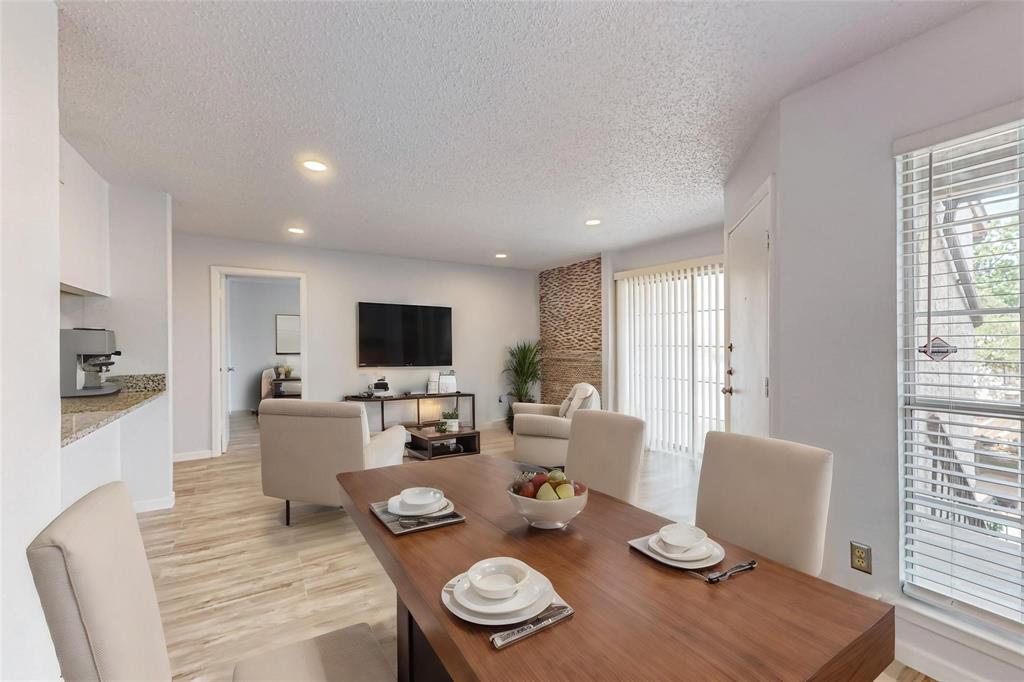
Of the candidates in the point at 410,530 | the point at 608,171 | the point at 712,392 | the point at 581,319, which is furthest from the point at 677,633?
the point at 581,319

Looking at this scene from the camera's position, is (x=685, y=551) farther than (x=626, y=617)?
Yes


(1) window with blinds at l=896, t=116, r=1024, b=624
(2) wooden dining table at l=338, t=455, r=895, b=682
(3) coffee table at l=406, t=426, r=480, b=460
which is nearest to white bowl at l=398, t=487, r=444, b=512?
(2) wooden dining table at l=338, t=455, r=895, b=682

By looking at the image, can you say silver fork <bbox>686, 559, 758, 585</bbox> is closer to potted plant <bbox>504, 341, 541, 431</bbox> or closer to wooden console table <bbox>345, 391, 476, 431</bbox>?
wooden console table <bbox>345, 391, 476, 431</bbox>

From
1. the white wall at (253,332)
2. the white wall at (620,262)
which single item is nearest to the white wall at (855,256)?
the white wall at (620,262)

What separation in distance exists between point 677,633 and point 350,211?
13.1ft

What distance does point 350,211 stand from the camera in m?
4.04

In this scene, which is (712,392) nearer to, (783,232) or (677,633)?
(783,232)

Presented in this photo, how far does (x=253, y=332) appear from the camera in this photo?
27.0ft

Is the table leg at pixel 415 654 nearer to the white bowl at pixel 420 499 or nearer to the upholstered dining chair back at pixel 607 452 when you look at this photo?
the white bowl at pixel 420 499

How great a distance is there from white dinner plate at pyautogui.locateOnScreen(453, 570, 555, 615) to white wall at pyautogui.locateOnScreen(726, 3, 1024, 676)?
1.72m

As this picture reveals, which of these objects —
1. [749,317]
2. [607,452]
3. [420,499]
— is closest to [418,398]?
[749,317]

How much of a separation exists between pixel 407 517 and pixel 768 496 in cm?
112

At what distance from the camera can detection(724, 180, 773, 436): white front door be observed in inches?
102

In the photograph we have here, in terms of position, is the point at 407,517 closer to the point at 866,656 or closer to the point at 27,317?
the point at 866,656
